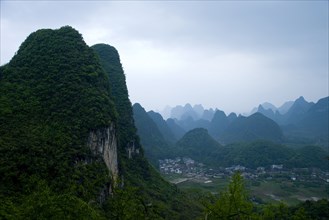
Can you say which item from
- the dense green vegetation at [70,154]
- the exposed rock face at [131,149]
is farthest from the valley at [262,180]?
the dense green vegetation at [70,154]

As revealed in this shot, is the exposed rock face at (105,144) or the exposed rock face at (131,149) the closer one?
the exposed rock face at (105,144)

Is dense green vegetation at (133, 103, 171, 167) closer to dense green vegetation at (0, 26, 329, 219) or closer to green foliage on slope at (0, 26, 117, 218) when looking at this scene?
dense green vegetation at (0, 26, 329, 219)

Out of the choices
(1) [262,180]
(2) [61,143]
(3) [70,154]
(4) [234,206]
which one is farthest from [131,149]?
(1) [262,180]

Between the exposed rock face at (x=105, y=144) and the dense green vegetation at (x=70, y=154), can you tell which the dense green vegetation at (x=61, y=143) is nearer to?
the dense green vegetation at (x=70, y=154)

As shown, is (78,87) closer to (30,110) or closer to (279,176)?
(30,110)

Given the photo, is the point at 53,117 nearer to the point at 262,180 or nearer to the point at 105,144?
the point at 105,144

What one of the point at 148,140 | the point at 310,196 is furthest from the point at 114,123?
the point at 148,140
